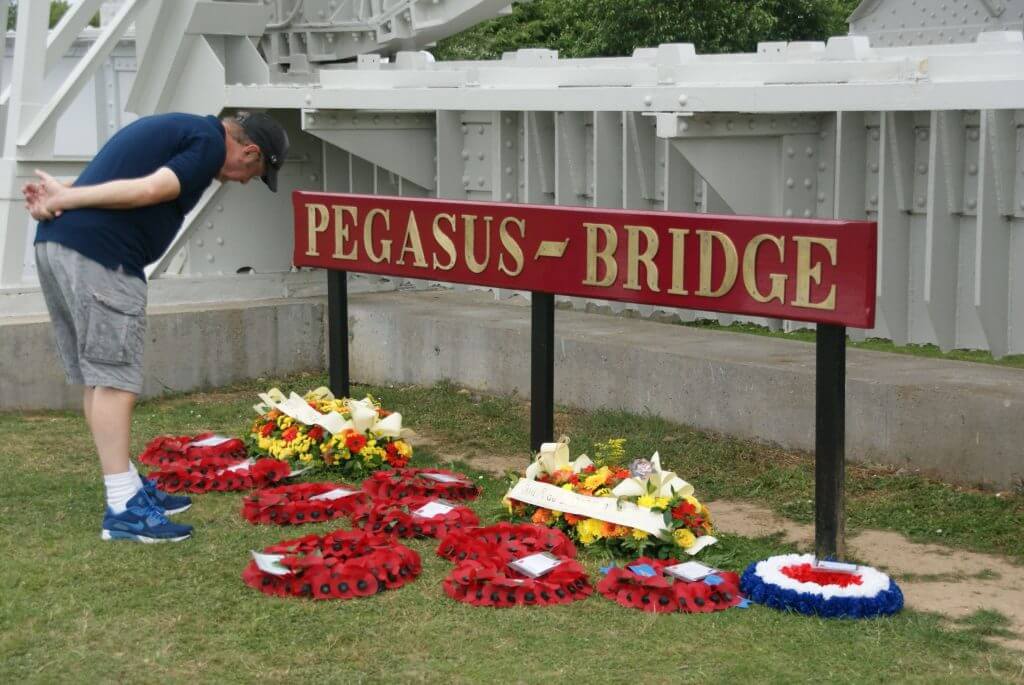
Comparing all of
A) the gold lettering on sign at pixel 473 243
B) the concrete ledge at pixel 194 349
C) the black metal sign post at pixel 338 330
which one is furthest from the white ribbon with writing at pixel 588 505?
the concrete ledge at pixel 194 349

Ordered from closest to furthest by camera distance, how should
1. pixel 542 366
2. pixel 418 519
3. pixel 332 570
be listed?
pixel 332 570, pixel 418 519, pixel 542 366

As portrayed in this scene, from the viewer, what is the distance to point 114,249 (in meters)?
5.81

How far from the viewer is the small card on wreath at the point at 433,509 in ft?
20.3

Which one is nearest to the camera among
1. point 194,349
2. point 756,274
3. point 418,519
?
point 756,274

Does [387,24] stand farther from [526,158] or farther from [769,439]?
[769,439]

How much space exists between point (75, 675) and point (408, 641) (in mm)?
1049

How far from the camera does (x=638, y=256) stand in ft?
19.6

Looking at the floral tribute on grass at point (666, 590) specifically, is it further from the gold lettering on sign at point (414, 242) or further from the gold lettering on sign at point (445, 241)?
the gold lettering on sign at point (414, 242)

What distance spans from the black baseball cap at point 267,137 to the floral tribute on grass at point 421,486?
153 centimetres

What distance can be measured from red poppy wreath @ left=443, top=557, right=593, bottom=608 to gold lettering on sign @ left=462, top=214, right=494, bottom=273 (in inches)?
72.0

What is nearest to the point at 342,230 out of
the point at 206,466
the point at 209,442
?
the point at 209,442

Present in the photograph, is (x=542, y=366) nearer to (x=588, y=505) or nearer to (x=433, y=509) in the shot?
(x=433, y=509)

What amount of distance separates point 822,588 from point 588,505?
45.4 inches

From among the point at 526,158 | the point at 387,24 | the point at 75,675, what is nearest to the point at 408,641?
the point at 75,675
